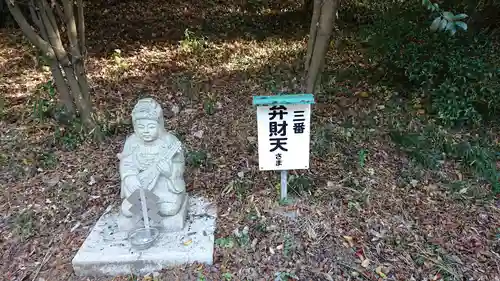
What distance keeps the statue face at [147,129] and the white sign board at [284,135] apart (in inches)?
30.5

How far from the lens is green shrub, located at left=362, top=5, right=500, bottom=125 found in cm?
416

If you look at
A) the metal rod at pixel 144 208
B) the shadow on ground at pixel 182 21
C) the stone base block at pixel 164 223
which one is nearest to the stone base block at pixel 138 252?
the stone base block at pixel 164 223

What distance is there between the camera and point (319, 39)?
3.83 m

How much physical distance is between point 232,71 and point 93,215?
2874mm

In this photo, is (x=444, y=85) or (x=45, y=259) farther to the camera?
(x=444, y=85)

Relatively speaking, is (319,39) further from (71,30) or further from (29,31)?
(29,31)

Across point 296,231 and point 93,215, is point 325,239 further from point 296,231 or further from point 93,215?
point 93,215

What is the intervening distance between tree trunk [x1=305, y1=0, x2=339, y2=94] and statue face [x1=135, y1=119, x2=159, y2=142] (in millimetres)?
1900

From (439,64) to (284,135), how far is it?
2470mm

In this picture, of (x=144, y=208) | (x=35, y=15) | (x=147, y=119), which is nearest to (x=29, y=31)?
(x=35, y=15)

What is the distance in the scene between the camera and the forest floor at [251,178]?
2.91 metres

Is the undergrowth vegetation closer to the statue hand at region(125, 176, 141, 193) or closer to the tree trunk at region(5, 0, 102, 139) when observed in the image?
the statue hand at region(125, 176, 141, 193)

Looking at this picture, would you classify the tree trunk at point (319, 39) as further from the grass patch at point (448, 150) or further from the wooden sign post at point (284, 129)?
the wooden sign post at point (284, 129)

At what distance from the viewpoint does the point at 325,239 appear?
3.04 metres
